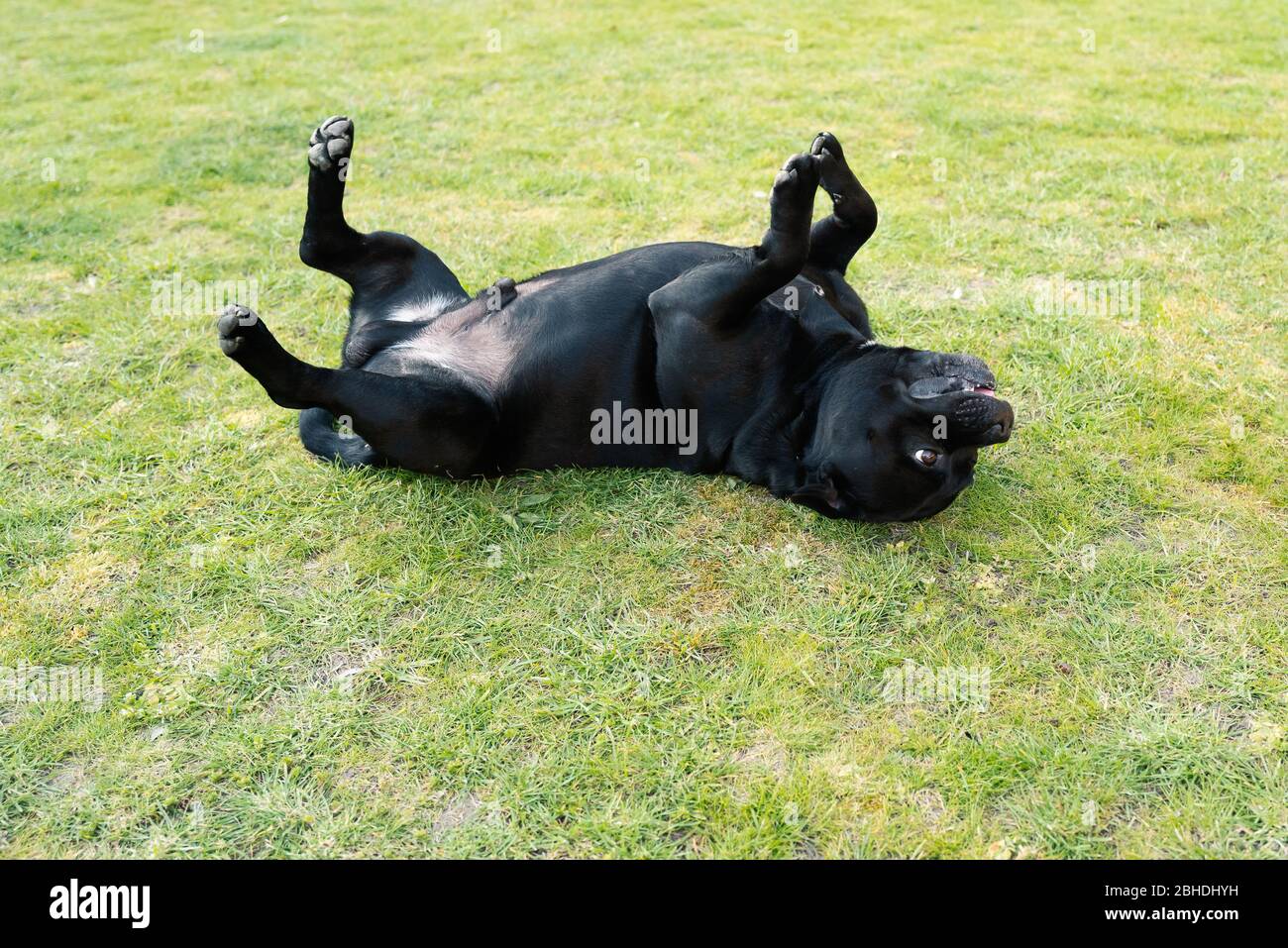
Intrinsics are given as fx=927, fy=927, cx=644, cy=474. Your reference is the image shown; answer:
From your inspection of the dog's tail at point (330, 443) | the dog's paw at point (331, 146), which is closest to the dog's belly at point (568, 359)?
the dog's tail at point (330, 443)

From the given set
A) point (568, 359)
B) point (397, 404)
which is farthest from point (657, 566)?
point (397, 404)

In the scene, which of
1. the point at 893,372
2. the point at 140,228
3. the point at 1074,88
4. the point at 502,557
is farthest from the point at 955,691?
the point at 1074,88

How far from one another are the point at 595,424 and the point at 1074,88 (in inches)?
241

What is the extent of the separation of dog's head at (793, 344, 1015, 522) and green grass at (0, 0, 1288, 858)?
0.21m

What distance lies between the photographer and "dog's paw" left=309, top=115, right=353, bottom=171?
4023 millimetres

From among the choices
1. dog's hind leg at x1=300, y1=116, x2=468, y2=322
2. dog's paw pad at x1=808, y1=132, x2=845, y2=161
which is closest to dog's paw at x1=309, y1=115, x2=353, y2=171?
dog's hind leg at x1=300, y1=116, x2=468, y2=322

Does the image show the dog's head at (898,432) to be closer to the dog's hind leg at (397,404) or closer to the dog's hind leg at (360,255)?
the dog's hind leg at (397,404)

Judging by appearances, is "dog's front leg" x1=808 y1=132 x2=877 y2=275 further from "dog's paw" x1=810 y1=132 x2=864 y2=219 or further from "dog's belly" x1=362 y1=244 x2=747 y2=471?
"dog's belly" x1=362 y1=244 x2=747 y2=471

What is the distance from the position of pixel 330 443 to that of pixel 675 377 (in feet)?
5.10

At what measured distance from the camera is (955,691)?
9.88ft

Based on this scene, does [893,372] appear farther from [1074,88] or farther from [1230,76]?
[1230,76]

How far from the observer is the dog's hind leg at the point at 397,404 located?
3500mm

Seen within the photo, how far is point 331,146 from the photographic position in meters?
4.02

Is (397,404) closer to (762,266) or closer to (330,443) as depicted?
(330,443)
